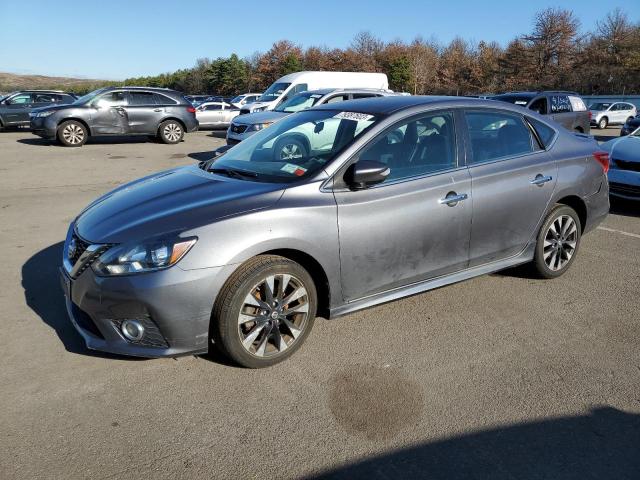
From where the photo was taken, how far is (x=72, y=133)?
50.4 ft

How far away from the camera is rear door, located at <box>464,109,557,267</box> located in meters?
4.12

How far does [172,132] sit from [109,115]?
1.96 metres

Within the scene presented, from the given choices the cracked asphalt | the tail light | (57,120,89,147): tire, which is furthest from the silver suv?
the cracked asphalt

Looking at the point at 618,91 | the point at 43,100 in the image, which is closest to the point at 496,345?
the point at 43,100

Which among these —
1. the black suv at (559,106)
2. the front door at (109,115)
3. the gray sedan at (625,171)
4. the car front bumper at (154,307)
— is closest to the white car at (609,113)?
the black suv at (559,106)

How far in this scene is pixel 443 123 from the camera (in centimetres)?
410

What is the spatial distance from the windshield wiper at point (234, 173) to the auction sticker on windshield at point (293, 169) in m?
0.22

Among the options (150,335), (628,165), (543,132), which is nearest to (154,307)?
(150,335)

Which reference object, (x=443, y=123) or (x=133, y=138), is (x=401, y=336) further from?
(x=133, y=138)

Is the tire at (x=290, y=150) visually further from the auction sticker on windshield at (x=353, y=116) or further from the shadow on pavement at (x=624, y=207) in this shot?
the shadow on pavement at (x=624, y=207)

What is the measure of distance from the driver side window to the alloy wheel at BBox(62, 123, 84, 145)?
14.2 meters

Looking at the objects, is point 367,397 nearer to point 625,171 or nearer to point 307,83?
point 625,171

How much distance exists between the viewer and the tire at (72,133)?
15188mm

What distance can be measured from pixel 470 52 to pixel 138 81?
64685mm
